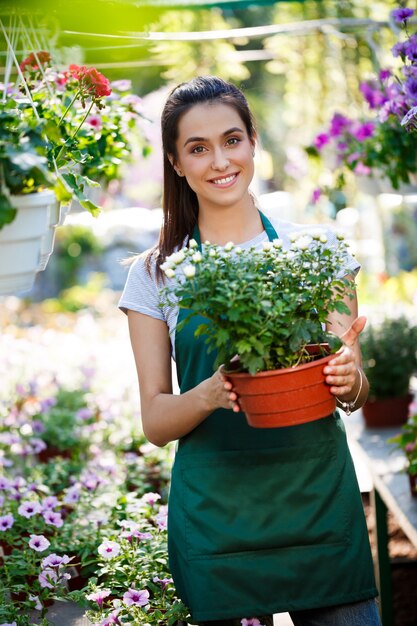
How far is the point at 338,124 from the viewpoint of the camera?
165 inches

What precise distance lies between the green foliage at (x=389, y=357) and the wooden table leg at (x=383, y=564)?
103 cm

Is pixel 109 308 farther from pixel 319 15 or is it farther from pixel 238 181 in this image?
pixel 238 181

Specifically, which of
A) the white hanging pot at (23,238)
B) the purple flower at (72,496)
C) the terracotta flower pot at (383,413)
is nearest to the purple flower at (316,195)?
the terracotta flower pot at (383,413)

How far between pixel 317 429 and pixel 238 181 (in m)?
0.54

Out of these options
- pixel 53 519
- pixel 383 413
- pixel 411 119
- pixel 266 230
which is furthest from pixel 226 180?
pixel 383 413

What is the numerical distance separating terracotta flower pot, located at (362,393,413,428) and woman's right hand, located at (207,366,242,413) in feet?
8.51

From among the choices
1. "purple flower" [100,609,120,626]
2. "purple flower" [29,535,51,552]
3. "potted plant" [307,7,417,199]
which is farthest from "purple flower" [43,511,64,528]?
"potted plant" [307,7,417,199]

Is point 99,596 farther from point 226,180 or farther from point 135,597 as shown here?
point 226,180

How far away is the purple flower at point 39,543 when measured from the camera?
2455 mm

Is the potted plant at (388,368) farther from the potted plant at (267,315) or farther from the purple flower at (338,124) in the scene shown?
the potted plant at (267,315)

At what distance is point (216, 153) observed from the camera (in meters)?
2.06

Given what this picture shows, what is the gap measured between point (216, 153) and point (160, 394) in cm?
52

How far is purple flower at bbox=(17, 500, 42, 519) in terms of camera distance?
9.00ft

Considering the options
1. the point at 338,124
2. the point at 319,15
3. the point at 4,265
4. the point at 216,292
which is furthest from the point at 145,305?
the point at 319,15
